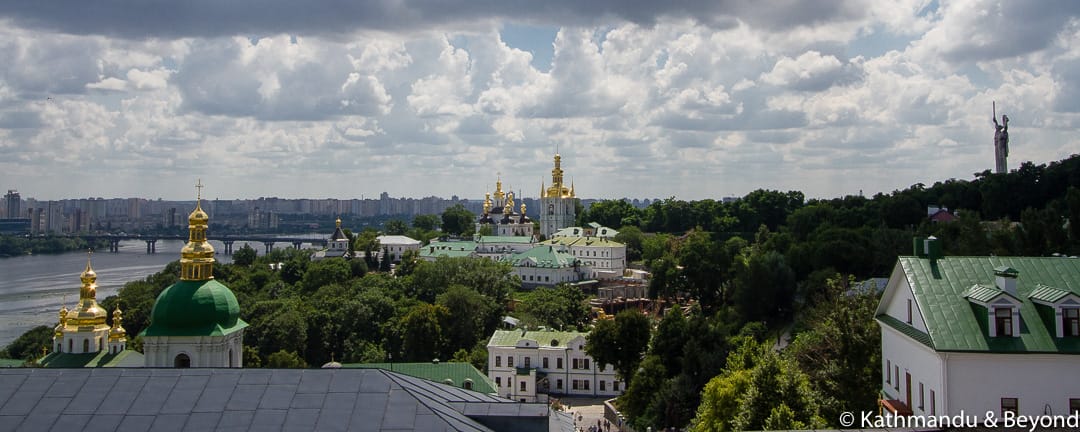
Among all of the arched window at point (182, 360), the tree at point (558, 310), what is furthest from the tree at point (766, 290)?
the arched window at point (182, 360)

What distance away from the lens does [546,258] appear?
8781 centimetres

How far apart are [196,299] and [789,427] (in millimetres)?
18390

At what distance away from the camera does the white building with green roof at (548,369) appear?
45.6 meters

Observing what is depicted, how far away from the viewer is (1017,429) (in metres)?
11.3

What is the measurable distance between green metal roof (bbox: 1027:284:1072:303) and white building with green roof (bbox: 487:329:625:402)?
98.6ft

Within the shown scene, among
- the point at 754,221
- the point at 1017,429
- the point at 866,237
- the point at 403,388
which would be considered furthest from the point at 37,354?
the point at 754,221


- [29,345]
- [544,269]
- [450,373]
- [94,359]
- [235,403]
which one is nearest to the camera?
[235,403]

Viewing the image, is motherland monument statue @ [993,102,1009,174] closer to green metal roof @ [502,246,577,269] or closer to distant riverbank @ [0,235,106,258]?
green metal roof @ [502,246,577,269]

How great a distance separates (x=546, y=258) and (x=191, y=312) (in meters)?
61.9

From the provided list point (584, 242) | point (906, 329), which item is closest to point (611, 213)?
point (584, 242)

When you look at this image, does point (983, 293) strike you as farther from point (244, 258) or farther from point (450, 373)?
point (244, 258)

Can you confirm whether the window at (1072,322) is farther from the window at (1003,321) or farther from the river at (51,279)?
the river at (51,279)

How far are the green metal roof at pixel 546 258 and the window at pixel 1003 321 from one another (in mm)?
69553

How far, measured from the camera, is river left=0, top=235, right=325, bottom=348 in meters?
73.9
